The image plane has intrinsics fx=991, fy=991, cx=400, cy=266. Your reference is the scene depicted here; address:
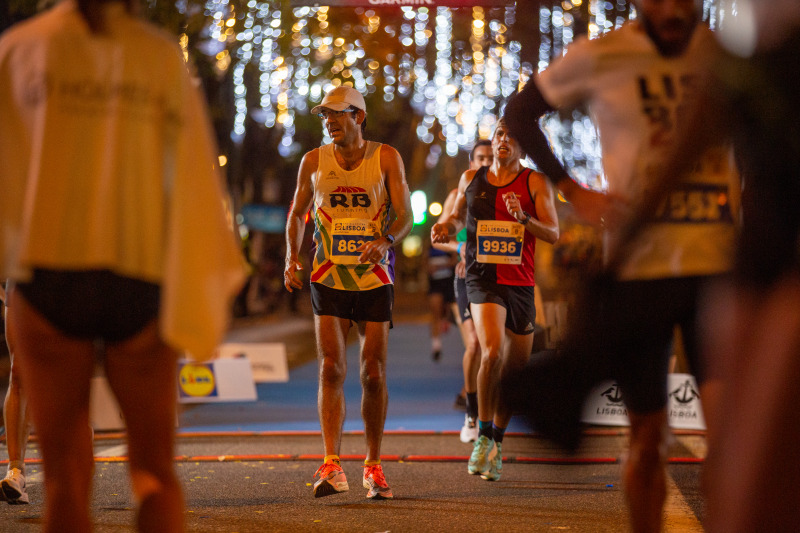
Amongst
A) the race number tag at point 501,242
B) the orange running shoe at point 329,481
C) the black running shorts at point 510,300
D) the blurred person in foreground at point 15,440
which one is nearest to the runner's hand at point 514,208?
the race number tag at point 501,242

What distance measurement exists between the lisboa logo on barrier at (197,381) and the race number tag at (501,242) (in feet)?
A: 12.8

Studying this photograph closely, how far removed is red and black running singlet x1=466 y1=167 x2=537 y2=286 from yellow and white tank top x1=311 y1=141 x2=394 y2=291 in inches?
34.7

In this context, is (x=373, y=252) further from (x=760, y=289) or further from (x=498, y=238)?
(x=760, y=289)

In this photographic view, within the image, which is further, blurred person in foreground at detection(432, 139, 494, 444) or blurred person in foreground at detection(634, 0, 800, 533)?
blurred person in foreground at detection(432, 139, 494, 444)

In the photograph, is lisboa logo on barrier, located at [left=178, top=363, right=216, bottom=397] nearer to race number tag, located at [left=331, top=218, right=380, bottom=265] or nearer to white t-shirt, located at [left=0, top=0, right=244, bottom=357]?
race number tag, located at [left=331, top=218, right=380, bottom=265]

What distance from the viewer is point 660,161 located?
294 centimetres

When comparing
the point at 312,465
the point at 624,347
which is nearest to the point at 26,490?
the point at 312,465

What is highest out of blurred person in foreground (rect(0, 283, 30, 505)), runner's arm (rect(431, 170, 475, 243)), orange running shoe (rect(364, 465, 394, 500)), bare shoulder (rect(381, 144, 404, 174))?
bare shoulder (rect(381, 144, 404, 174))

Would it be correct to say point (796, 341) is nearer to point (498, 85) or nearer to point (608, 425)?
point (608, 425)

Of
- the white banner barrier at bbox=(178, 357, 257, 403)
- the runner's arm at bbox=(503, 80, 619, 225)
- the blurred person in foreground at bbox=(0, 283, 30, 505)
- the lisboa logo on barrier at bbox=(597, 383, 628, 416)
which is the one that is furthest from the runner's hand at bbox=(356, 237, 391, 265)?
the white banner barrier at bbox=(178, 357, 257, 403)

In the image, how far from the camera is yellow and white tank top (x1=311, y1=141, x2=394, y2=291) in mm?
5887

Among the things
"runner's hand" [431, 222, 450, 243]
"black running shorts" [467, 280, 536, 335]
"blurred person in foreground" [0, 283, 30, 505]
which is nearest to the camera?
"blurred person in foreground" [0, 283, 30, 505]

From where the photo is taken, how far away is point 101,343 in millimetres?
2602

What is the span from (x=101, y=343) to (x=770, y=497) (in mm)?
1678
